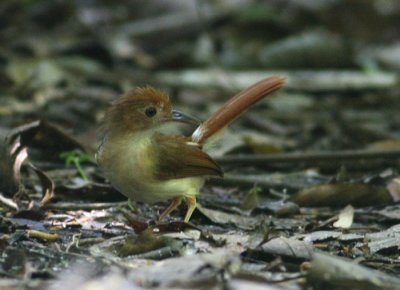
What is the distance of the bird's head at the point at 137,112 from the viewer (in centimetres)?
471

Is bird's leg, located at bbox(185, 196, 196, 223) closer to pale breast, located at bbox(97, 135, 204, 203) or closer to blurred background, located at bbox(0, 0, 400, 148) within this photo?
pale breast, located at bbox(97, 135, 204, 203)

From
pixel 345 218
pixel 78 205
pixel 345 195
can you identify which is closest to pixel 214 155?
pixel 345 195

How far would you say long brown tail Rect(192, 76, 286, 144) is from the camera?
529cm

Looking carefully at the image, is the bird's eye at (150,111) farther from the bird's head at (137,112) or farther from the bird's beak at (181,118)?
the bird's beak at (181,118)

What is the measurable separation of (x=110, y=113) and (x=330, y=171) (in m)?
2.27

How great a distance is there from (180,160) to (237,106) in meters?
0.68

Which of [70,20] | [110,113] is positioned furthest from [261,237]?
[70,20]

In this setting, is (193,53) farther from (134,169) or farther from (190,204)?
(134,169)

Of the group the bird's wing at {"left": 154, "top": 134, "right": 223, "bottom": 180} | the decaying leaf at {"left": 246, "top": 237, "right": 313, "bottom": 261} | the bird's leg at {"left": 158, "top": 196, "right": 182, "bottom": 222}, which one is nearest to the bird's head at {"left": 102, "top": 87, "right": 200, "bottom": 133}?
the bird's wing at {"left": 154, "top": 134, "right": 223, "bottom": 180}

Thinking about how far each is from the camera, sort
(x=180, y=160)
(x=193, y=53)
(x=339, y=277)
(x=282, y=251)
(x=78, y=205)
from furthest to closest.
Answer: (x=193, y=53)
(x=78, y=205)
(x=180, y=160)
(x=282, y=251)
(x=339, y=277)

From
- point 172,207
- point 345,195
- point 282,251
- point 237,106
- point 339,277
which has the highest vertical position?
point 237,106

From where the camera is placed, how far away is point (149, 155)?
15.3 feet

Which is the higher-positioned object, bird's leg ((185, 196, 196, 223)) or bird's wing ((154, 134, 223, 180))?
bird's wing ((154, 134, 223, 180))

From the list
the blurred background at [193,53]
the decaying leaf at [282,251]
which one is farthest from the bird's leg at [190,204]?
the blurred background at [193,53]
